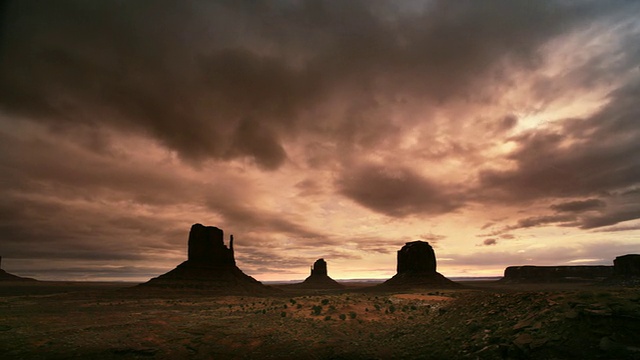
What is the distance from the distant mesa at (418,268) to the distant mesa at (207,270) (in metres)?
50.5

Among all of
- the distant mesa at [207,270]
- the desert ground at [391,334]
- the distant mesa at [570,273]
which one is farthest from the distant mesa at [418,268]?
the distant mesa at [570,273]

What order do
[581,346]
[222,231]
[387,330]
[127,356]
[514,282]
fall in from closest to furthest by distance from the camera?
[581,346] < [127,356] < [387,330] < [222,231] < [514,282]

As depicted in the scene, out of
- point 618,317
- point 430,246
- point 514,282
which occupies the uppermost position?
point 430,246

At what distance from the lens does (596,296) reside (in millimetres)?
15164

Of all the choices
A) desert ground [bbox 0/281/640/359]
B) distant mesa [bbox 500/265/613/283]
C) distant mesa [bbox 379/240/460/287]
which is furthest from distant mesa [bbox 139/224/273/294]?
Result: distant mesa [bbox 500/265/613/283]

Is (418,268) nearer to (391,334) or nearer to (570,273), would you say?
(391,334)

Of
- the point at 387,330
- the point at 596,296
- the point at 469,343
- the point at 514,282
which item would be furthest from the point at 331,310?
the point at 514,282

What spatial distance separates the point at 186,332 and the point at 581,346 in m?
24.4

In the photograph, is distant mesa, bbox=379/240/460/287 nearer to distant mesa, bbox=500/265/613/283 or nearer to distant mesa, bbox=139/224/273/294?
distant mesa, bbox=139/224/273/294

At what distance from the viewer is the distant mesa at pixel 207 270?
93.1 meters

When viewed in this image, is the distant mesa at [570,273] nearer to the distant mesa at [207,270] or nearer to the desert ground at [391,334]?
the distant mesa at [207,270]

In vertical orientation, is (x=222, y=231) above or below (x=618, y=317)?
above

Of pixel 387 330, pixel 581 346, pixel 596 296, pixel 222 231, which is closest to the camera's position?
pixel 581 346

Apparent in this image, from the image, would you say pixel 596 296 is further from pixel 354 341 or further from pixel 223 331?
pixel 223 331
